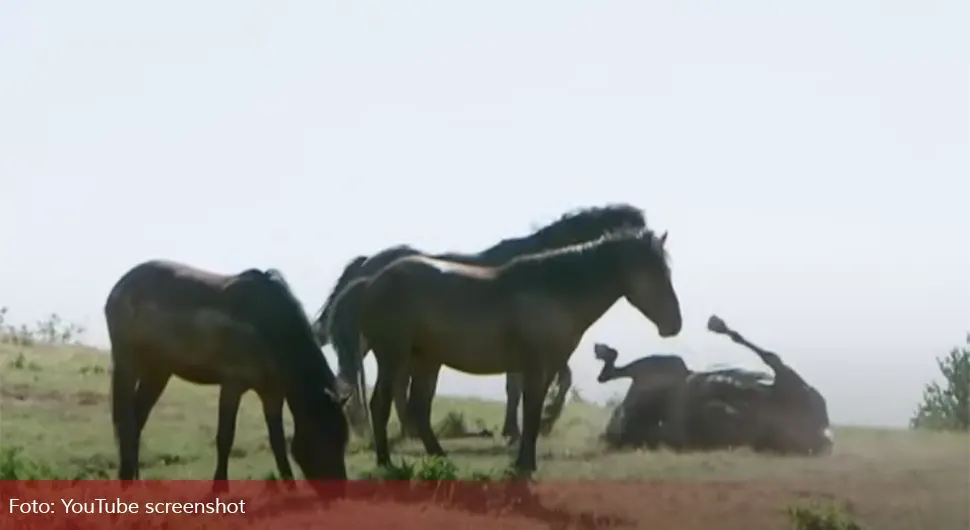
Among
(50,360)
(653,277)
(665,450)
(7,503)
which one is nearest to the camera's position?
(7,503)

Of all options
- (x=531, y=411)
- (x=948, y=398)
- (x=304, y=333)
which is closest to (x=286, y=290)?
(x=304, y=333)

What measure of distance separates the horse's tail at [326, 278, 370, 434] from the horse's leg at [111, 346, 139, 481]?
161cm

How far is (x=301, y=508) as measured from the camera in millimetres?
8141

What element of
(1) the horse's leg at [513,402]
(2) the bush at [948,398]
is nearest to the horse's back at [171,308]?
(1) the horse's leg at [513,402]

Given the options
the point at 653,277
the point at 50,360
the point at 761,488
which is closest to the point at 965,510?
the point at 761,488

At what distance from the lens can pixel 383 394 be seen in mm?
10180

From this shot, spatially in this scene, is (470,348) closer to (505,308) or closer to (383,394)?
(505,308)

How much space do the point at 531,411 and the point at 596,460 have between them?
127cm

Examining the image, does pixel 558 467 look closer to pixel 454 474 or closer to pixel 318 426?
pixel 454 474

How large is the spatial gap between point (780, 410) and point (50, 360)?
760 centimetres

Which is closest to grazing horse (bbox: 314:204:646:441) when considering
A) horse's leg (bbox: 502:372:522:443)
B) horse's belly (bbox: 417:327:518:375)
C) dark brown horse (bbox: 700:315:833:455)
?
horse's leg (bbox: 502:372:522:443)

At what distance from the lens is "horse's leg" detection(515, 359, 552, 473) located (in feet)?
32.5

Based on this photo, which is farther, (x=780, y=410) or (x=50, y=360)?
(x=50, y=360)

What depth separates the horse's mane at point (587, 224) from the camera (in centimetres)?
1148
